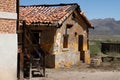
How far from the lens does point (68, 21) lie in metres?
29.1

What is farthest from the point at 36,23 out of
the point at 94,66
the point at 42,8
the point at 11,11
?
the point at 11,11

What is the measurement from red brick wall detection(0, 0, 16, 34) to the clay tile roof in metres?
8.82

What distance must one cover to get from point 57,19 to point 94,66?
484 centimetres

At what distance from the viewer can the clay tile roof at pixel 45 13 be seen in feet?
90.0

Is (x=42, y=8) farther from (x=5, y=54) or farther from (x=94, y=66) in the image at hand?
(x=5, y=54)

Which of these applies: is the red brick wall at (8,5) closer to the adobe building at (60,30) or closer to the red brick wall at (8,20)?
the red brick wall at (8,20)

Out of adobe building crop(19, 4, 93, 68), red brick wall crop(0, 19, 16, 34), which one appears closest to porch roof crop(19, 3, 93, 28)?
adobe building crop(19, 4, 93, 68)

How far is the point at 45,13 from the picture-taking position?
94.6ft

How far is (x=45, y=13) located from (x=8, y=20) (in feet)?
36.1

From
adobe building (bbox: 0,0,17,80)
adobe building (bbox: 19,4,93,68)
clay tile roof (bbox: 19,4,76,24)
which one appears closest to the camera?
adobe building (bbox: 0,0,17,80)

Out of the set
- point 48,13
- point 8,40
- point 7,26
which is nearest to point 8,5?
point 7,26

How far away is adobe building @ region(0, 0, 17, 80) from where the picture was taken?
57.4 ft

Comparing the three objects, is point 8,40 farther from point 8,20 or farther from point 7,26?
point 8,20

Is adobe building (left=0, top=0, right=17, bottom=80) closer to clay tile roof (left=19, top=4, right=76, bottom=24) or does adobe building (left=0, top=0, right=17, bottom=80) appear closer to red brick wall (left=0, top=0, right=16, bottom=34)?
red brick wall (left=0, top=0, right=16, bottom=34)
